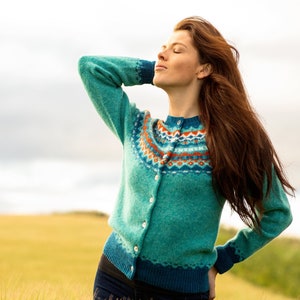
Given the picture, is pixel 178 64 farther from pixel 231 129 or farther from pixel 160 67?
pixel 231 129

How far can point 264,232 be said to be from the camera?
11.9ft

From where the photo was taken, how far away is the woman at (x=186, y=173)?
3.26 meters

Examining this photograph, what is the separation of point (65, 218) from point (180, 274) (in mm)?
11795

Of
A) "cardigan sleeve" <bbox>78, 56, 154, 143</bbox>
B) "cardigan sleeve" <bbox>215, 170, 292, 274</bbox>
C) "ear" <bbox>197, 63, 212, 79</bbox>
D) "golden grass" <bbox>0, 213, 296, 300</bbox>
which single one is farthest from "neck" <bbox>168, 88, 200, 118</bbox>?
"golden grass" <bbox>0, 213, 296, 300</bbox>

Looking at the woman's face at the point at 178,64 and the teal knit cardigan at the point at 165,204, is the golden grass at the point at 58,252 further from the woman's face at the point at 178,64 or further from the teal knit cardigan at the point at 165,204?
the woman's face at the point at 178,64

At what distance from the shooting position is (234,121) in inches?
135

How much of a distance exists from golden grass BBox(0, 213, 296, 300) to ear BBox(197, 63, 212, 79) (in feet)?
8.17

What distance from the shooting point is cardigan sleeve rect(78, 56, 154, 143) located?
356cm

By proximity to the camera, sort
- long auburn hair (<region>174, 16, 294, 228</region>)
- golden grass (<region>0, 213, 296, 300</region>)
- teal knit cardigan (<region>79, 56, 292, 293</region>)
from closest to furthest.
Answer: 1. teal knit cardigan (<region>79, 56, 292, 293</region>)
2. long auburn hair (<region>174, 16, 294, 228</region>)
3. golden grass (<region>0, 213, 296, 300</region>)

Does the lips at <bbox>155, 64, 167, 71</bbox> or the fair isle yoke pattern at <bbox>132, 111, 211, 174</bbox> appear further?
the lips at <bbox>155, 64, 167, 71</bbox>

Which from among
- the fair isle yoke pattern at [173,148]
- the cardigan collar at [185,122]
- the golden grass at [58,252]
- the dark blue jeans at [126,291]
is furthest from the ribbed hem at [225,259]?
the golden grass at [58,252]

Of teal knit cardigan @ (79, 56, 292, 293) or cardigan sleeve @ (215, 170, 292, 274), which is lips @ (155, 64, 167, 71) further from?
cardigan sleeve @ (215, 170, 292, 274)

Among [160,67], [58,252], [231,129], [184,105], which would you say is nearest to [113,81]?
[160,67]

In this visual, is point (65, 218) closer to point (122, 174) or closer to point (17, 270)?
point (17, 270)
